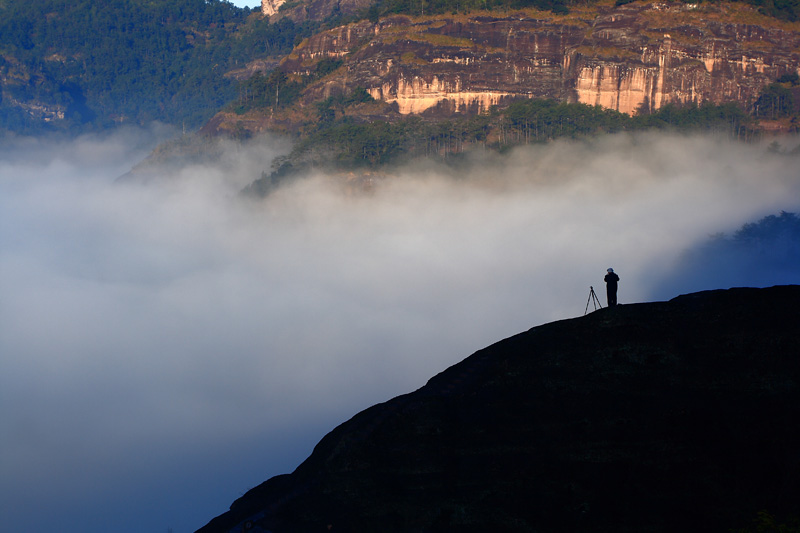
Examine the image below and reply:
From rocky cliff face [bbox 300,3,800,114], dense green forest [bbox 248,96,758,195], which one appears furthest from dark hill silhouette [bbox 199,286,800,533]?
rocky cliff face [bbox 300,3,800,114]

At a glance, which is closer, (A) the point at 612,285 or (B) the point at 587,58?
(A) the point at 612,285

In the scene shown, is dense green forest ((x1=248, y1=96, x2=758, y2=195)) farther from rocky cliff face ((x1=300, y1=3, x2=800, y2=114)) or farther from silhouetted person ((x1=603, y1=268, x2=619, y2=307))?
silhouetted person ((x1=603, y1=268, x2=619, y2=307))

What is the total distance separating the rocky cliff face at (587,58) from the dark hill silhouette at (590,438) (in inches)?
5296

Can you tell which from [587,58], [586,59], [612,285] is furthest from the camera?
[586,59]

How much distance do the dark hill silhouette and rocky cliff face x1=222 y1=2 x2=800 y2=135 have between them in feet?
441

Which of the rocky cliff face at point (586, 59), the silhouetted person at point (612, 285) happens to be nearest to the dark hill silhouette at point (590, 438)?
the silhouetted person at point (612, 285)

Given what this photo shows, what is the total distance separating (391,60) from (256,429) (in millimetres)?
65705

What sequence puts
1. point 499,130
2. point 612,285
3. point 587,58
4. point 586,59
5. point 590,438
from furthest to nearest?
point 499,130 < point 586,59 < point 587,58 < point 612,285 < point 590,438

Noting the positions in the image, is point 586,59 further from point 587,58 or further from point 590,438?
point 590,438

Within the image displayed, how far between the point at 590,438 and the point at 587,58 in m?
139

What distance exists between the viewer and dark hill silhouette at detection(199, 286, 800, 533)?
21938 millimetres

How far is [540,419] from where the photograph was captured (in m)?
24.1

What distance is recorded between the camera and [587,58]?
156 m

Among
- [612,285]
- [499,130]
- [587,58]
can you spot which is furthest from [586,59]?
[612,285]
